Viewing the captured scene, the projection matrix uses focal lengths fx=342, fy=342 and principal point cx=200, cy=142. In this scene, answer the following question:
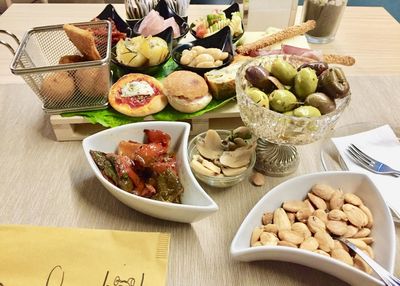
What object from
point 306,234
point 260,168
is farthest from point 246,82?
point 306,234

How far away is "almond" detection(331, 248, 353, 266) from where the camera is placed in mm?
424

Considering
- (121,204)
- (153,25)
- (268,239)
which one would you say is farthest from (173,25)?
(268,239)

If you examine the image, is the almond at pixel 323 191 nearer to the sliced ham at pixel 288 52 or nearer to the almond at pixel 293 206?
the almond at pixel 293 206

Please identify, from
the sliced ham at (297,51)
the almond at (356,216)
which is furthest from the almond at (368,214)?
the sliced ham at (297,51)

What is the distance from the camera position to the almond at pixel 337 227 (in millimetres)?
457

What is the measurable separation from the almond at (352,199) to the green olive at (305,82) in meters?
0.16

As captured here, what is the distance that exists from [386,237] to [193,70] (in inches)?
17.9

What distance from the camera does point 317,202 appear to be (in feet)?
1.64

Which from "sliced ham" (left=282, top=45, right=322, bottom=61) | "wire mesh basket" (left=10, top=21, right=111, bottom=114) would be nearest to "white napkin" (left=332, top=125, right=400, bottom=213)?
"sliced ham" (left=282, top=45, right=322, bottom=61)

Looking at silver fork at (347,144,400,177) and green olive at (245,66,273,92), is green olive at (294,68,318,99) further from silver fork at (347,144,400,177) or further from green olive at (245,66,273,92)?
silver fork at (347,144,400,177)

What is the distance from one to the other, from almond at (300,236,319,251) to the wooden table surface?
4 cm

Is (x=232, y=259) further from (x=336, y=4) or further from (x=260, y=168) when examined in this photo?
(x=336, y=4)

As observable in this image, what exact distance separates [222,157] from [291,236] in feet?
0.54

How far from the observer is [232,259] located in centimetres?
47
